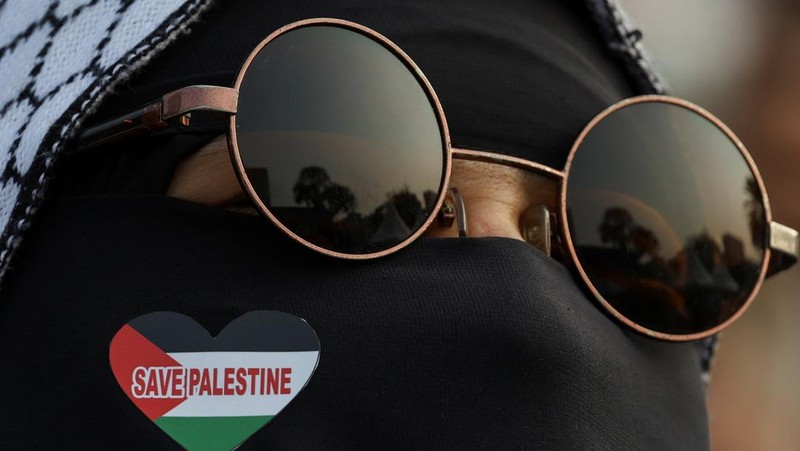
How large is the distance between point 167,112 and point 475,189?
46 centimetres

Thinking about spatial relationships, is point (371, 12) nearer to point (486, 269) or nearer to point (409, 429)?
point (486, 269)

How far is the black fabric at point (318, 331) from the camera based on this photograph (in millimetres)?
1089

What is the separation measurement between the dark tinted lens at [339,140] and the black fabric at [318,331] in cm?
5

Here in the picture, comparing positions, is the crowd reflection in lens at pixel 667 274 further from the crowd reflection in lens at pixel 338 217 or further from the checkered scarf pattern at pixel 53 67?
the checkered scarf pattern at pixel 53 67

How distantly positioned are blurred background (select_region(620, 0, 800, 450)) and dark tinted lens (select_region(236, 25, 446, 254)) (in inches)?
126

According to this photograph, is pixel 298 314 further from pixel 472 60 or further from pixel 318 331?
pixel 472 60

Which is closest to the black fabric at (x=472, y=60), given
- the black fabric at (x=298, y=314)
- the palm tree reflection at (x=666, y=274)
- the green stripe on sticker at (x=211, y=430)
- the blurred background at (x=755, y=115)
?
the black fabric at (x=298, y=314)

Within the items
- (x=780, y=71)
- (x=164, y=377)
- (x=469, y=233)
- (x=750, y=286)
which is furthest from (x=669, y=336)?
(x=780, y=71)

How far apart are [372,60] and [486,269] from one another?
1.04 ft

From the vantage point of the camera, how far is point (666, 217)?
4.65 ft

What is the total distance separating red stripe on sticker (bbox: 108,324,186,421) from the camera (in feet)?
3.55

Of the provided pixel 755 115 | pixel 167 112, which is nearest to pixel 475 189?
pixel 167 112

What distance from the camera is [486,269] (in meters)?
1.19

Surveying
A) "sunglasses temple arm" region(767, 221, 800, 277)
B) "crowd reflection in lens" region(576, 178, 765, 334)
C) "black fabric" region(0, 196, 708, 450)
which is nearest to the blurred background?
"sunglasses temple arm" region(767, 221, 800, 277)
